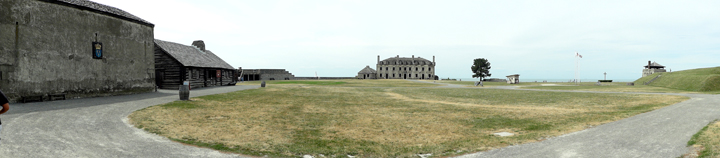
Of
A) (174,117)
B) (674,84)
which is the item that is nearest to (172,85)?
(174,117)

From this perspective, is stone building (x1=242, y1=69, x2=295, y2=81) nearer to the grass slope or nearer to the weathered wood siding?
the weathered wood siding

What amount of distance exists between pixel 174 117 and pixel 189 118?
0.64 m

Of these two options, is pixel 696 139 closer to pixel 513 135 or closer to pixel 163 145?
pixel 513 135

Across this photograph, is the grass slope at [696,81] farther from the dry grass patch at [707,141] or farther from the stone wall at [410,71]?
the stone wall at [410,71]

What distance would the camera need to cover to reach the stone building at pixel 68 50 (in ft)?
50.7

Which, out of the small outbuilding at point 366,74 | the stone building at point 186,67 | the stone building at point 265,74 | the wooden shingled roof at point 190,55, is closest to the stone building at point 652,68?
the small outbuilding at point 366,74

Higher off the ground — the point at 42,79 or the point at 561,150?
the point at 42,79

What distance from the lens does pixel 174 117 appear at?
37.7ft

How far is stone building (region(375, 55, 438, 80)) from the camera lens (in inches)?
4158

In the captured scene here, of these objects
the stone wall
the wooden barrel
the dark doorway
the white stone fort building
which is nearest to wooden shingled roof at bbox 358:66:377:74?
the white stone fort building

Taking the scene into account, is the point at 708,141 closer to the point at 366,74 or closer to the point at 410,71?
the point at 366,74

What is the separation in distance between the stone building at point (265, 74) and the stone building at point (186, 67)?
32.1 m

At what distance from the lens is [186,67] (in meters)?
30.9

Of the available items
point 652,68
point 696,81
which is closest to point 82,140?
point 696,81
